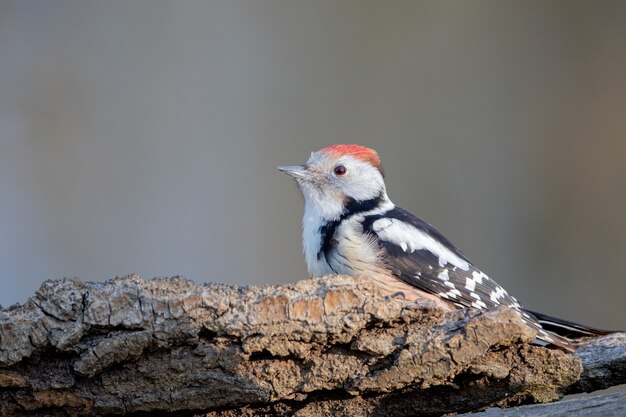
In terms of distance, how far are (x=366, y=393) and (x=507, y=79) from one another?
328 centimetres

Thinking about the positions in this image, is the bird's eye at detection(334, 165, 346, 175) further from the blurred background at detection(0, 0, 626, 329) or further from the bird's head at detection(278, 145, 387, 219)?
the blurred background at detection(0, 0, 626, 329)

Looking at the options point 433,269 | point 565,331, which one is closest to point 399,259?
point 433,269

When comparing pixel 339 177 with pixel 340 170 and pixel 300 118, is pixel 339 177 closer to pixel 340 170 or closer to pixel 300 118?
pixel 340 170

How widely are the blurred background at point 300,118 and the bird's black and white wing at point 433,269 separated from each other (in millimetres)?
1802

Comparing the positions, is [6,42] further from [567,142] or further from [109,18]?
[567,142]

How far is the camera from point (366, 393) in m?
2.04

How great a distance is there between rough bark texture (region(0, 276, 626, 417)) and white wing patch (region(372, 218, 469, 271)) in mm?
969

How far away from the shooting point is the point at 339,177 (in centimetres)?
351

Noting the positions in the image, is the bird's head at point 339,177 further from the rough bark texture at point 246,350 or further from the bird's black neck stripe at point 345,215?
the rough bark texture at point 246,350

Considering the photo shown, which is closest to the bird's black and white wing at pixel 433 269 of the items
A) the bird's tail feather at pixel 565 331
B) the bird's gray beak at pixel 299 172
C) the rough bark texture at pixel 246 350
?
the bird's tail feather at pixel 565 331

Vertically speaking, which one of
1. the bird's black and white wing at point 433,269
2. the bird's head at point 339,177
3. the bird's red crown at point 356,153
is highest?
the bird's red crown at point 356,153

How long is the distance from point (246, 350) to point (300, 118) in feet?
10.4

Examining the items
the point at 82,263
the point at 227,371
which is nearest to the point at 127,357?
the point at 227,371

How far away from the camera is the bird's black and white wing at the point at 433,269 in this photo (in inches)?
116
